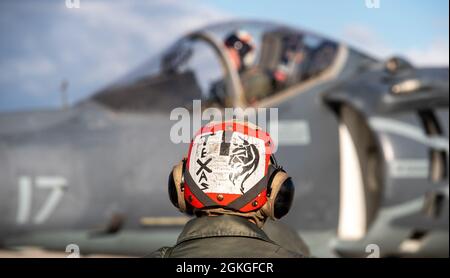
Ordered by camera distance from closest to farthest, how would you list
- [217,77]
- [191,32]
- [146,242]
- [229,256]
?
[229,256] < [146,242] < [217,77] < [191,32]

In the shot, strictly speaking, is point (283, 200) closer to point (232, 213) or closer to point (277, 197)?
point (277, 197)

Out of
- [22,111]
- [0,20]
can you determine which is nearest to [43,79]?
[0,20]

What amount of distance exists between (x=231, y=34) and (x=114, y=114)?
46.8 inches

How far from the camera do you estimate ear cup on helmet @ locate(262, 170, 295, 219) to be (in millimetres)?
2162

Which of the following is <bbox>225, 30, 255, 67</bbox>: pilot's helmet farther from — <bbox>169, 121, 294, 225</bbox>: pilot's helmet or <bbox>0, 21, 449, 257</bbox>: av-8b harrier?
<bbox>169, 121, 294, 225</bbox>: pilot's helmet

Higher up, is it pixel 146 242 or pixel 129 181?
pixel 129 181

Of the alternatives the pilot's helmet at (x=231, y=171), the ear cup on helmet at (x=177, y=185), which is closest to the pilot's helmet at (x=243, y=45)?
the ear cup on helmet at (x=177, y=185)

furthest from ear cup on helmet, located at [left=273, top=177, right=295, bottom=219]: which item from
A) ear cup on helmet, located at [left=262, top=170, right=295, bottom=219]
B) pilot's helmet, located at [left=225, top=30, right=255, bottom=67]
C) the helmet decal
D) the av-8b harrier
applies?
pilot's helmet, located at [left=225, top=30, right=255, bottom=67]

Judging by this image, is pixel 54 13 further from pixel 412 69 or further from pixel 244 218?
pixel 244 218

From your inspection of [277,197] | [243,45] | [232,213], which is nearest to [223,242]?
[232,213]

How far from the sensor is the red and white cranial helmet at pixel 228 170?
2055 millimetres

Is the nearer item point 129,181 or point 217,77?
point 129,181

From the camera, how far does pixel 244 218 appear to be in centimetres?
208

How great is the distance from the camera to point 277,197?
2178 millimetres
